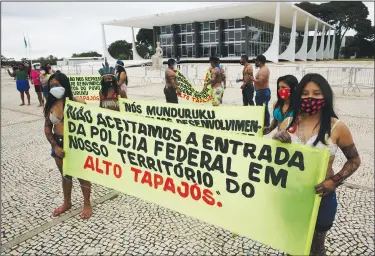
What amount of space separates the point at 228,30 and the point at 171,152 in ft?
152

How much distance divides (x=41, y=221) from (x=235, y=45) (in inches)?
1737

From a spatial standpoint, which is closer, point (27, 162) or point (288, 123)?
point (288, 123)

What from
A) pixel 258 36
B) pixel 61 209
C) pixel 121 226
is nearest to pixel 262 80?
pixel 121 226

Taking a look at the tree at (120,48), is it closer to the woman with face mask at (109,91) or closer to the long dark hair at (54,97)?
the woman with face mask at (109,91)

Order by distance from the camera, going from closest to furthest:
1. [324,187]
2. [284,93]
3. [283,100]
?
[324,187] → [284,93] → [283,100]

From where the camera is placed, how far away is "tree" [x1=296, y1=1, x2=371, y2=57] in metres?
61.4

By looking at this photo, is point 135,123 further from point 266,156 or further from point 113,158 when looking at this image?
point 266,156

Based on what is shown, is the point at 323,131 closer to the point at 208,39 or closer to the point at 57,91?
the point at 57,91

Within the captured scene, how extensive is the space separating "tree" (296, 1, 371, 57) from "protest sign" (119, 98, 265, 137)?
70204 millimetres

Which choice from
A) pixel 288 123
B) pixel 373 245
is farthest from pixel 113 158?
pixel 373 245

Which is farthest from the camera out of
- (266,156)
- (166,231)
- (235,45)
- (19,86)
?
(235,45)

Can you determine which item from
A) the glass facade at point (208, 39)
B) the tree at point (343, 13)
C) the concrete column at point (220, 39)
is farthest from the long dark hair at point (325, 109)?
the tree at point (343, 13)

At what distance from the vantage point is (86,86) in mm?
9195

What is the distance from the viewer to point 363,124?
26.1ft
